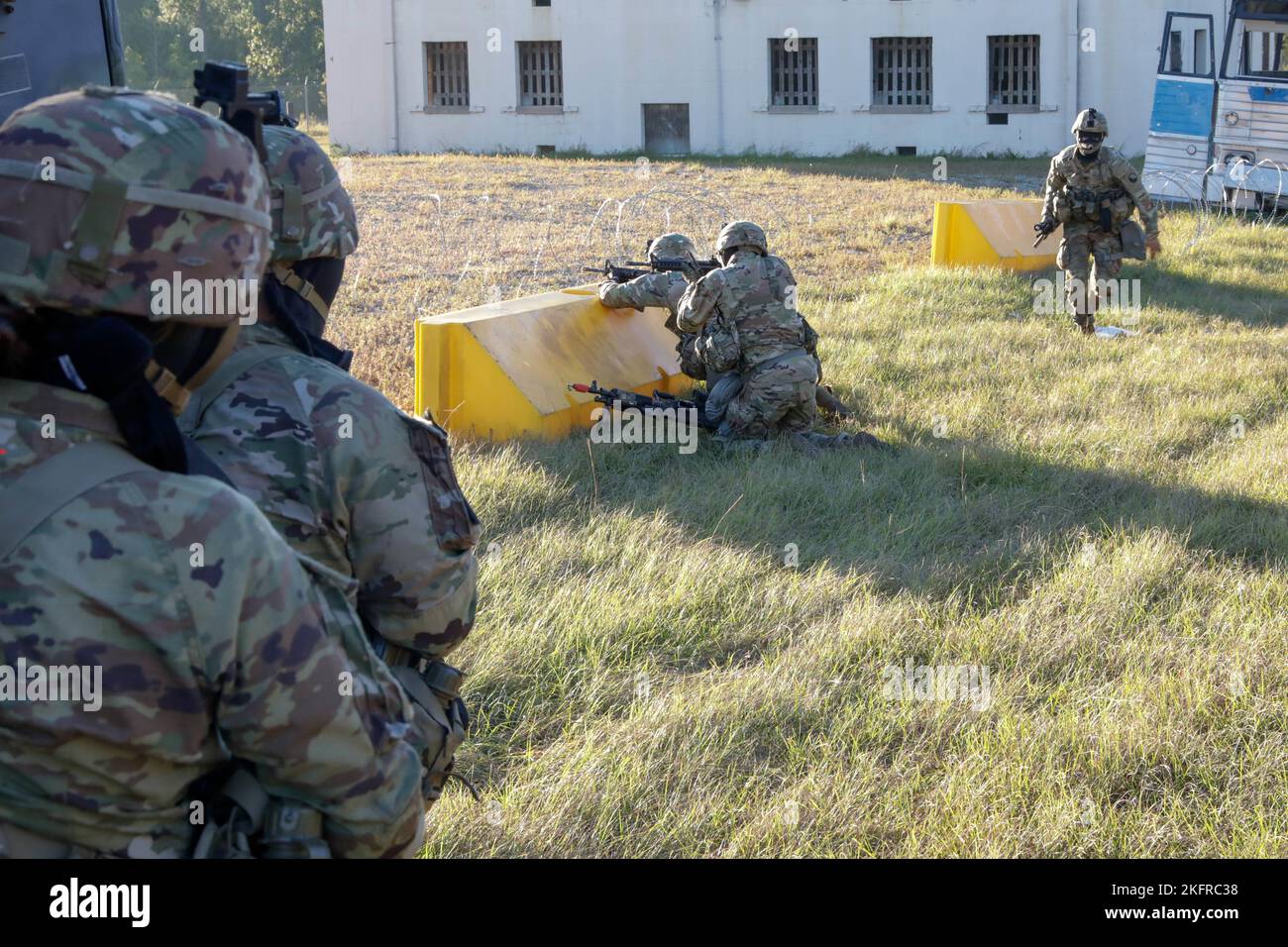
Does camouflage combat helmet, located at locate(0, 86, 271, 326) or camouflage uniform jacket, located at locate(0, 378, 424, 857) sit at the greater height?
camouflage combat helmet, located at locate(0, 86, 271, 326)

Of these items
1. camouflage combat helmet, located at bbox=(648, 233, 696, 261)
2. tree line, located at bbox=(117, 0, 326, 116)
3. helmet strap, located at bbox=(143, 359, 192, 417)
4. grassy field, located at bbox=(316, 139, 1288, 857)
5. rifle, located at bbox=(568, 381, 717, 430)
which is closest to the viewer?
helmet strap, located at bbox=(143, 359, 192, 417)

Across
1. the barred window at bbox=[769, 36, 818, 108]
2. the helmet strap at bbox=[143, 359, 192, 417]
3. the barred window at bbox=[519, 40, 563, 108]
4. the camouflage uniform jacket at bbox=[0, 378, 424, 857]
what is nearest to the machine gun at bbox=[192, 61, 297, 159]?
the helmet strap at bbox=[143, 359, 192, 417]

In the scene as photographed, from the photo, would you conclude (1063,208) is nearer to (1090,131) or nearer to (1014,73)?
(1090,131)

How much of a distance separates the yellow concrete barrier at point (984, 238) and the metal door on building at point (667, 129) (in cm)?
1441

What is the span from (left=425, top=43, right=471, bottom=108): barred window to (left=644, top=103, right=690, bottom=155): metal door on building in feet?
12.6

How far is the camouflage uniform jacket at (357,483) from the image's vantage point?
2240mm

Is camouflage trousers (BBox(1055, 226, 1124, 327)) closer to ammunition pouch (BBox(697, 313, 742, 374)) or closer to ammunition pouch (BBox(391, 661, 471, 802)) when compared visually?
ammunition pouch (BBox(697, 313, 742, 374))

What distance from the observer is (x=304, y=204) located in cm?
269

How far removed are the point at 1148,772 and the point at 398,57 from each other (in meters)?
25.8

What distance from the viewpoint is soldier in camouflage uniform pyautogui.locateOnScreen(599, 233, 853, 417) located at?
7578 mm

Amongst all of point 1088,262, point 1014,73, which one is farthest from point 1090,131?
point 1014,73

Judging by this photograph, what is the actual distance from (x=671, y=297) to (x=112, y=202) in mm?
6023

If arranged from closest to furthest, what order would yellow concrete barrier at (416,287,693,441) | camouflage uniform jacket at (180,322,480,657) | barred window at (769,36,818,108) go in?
camouflage uniform jacket at (180,322,480,657), yellow concrete barrier at (416,287,693,441), barred window at (769,36,818,108)

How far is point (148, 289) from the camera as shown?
5.57 ft
